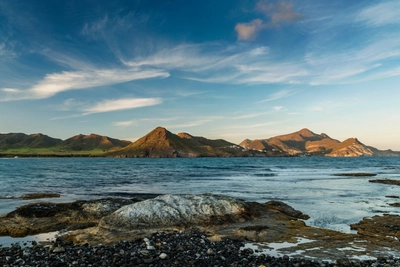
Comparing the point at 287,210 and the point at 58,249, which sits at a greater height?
the point at 58,249

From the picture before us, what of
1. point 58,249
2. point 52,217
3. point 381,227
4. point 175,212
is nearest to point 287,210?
point 381,227

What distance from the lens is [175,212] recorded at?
18672 mm

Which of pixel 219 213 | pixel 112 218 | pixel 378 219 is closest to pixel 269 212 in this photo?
pixel 219 213

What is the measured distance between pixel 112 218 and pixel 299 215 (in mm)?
13598

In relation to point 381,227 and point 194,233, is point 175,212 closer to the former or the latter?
point 194,233

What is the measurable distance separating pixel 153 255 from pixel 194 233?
13.2 feet

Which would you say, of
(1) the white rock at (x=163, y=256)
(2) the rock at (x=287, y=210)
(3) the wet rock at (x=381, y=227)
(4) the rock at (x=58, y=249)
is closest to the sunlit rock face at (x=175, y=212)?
(2) the rock at (x=287, y=210)

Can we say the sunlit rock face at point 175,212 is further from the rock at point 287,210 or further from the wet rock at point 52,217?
the rock at point 287,210

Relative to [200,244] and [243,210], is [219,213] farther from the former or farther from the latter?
[200,244]

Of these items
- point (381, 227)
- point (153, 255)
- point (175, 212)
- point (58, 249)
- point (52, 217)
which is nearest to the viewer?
point (153, 255)

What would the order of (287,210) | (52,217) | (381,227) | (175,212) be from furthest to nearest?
(287,210), (52,217), (175,212), (381,227)

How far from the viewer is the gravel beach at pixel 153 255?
11.0m

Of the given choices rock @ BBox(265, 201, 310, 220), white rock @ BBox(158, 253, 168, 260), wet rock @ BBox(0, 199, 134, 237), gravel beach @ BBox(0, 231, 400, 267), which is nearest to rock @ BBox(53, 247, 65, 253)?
gravel beach @ BBox(0, 231, 400, 267)

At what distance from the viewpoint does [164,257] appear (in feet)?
37.9
